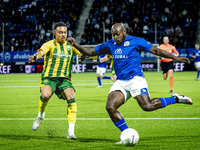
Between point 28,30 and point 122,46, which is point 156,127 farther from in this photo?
point 28,30

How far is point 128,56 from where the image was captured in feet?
17.8

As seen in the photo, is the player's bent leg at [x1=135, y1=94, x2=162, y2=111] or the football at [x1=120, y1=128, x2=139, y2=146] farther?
the player's bent leg at [x1=135, y1=94, x2=162, y2=111]

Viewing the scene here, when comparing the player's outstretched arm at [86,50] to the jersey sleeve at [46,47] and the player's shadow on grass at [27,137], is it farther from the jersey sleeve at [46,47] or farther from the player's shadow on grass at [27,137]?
the player's shadow on grass at [27,137]

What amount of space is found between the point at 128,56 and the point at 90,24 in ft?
91.2

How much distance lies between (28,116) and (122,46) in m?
3.41

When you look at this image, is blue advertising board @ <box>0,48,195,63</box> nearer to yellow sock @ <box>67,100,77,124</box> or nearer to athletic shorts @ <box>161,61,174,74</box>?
athletic shorts @ <box>161,61,174,74</box>

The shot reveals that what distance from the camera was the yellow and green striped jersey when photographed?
5.82 metres

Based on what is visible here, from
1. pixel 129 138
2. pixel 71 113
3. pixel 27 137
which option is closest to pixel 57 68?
pixel 71 113

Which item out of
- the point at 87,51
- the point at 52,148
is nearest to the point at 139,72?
the point at 87,51

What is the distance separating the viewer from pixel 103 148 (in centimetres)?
474

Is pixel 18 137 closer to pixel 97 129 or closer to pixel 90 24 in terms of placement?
pixel 97 129

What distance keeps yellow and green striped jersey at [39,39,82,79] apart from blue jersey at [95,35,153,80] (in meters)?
0.82

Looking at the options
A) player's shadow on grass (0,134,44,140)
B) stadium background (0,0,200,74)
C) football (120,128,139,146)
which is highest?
stadium background (0,0,200,74)

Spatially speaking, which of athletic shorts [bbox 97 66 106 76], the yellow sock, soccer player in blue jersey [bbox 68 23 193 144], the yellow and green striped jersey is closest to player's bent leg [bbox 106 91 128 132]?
→ soccer player in blue jersey [bbox 68 23 193 144]
